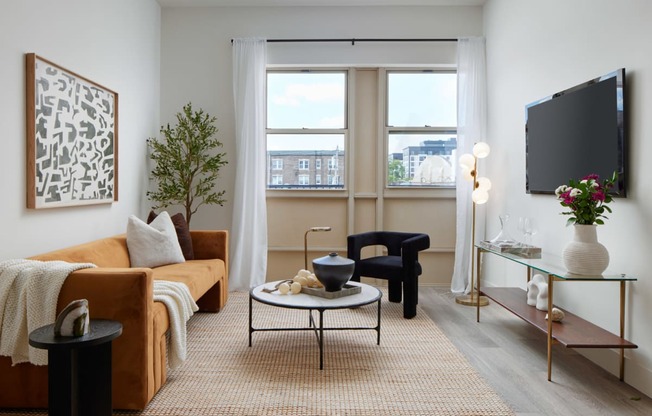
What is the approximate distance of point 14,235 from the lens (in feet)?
8.80

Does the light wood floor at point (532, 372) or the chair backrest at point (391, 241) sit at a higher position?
the chair backrest at point (391, 241)

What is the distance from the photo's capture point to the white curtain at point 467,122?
16.0 feet

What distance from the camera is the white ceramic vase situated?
8.48 ft

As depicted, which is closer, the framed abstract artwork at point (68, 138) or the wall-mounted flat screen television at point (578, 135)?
the wall-mounted flat screen television at point (578, 135)

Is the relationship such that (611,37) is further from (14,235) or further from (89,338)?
(14,235)

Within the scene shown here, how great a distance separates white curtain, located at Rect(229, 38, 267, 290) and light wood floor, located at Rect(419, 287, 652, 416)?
77.7 inches

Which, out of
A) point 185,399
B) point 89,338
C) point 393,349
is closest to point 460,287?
point 393,349

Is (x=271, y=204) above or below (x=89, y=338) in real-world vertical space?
above

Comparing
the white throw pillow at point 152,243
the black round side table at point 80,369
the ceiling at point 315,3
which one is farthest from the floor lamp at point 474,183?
the black round side table at point 80,369

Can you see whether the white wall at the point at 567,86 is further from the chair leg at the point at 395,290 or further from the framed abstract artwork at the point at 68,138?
the framed abstract artwork at the point at 68,138

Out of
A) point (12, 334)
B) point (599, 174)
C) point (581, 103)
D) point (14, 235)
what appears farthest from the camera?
point (581, 103)

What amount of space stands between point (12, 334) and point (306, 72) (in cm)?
400

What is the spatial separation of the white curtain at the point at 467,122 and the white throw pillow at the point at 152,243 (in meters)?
2.86

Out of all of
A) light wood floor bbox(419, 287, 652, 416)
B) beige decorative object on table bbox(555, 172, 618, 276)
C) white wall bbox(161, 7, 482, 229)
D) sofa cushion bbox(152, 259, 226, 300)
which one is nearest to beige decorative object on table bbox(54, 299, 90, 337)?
sofa cushion bbox(152, 259, 226, 300)
